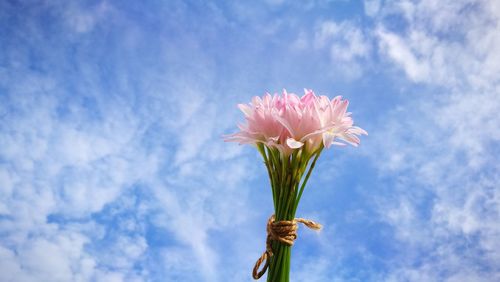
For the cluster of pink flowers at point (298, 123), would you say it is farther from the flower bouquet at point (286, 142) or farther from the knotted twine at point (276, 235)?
the knotted twine at point (276, 235)

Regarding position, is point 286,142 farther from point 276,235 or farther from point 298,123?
point 276,235

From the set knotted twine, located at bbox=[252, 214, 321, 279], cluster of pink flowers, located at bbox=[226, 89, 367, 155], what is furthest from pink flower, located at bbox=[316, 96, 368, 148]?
knotted twine, located at bbox=[252, 214, 321, 279]

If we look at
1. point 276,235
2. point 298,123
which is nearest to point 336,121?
point 298,123

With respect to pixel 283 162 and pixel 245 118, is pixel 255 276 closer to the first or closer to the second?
pixel 283 162

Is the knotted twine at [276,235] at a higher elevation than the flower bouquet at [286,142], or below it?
below

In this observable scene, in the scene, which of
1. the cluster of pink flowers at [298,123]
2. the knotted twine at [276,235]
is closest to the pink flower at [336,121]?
the cluster of pink flowers at [298,123]

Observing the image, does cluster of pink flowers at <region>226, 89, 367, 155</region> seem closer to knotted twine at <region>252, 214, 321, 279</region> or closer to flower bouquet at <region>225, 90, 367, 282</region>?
flower bouquet at <region>225, 90, 367, 282</region>

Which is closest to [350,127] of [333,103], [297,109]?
[333,103]
